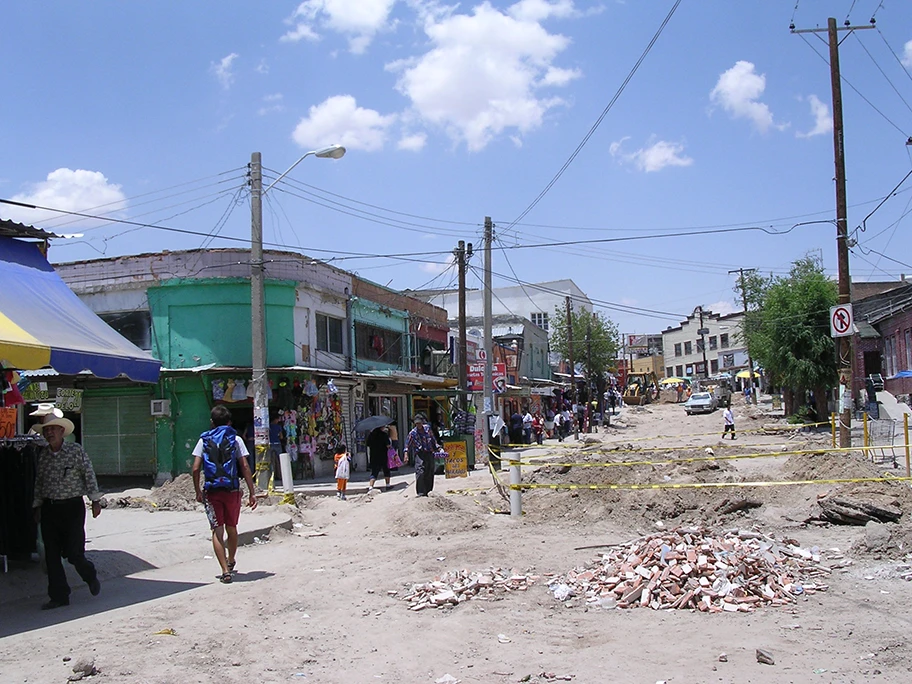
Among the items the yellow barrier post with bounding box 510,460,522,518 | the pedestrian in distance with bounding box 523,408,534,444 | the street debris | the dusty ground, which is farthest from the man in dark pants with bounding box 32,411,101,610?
the pedestrian in distance with bounding box 523,408,534,444

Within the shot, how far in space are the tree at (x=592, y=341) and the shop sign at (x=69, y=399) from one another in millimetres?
40254

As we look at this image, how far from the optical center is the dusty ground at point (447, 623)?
18.8ft

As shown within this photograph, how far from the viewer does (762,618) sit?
22.7 feet

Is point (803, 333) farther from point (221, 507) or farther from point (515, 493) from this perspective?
point (221, 507)

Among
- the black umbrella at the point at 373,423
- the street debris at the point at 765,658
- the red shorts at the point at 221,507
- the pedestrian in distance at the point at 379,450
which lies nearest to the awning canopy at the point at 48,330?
the red shorts at the point at 221,507

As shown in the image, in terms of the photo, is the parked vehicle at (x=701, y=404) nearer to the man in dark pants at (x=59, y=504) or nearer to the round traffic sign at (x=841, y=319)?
the round traffic sign at (x=841, y=319)

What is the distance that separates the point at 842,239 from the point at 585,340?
143ft

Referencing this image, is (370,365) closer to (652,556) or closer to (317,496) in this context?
(317,496)

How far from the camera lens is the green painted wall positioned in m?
24.3

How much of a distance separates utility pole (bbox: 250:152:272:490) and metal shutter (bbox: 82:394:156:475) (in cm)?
705

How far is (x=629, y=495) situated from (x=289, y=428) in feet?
42.0

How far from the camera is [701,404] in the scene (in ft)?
194

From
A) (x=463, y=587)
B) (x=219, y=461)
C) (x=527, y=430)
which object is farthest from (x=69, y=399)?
(x=527, y=430)

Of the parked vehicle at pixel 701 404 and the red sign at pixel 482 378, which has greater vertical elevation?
the red sign at pixel 482 378
